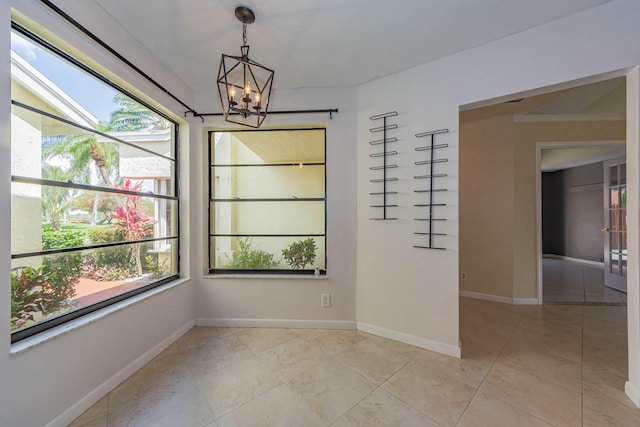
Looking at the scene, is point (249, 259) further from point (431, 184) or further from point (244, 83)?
point (431, 184)

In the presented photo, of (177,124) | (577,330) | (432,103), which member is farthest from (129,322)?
(577,330)

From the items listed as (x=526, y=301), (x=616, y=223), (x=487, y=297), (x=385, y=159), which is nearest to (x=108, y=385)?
(x=385, y=159)

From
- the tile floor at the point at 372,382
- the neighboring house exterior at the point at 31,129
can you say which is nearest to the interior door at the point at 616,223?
the tile floor at the point at 372,382

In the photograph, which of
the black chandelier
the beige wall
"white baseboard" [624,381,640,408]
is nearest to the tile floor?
"white baseboard" [624,381,640,408]

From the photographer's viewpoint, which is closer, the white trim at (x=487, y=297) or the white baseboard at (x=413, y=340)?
the white baseboard at (x=413, y=340)

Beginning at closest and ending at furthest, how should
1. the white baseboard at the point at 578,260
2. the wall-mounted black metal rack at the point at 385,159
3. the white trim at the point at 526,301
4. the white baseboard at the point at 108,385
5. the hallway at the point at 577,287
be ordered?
the white baseboard at the point at 108,385 → the wall-mounted black metal rack at the point at 385,159 → the white trim at the point at 526,301 → the hallway at the point at 577,287 → the white baseboard at the point at 578,260

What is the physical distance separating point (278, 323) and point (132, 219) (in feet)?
5.50

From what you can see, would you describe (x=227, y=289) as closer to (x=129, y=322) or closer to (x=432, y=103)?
(x=129, y=322)

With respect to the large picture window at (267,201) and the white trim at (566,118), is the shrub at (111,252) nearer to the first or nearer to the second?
the large picture window at (267,201)

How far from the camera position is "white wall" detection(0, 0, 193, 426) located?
1197mm

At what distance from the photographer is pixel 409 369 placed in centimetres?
195

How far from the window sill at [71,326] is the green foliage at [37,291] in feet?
0.37

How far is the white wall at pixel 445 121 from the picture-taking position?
1.60 m

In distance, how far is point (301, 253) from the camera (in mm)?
2818
